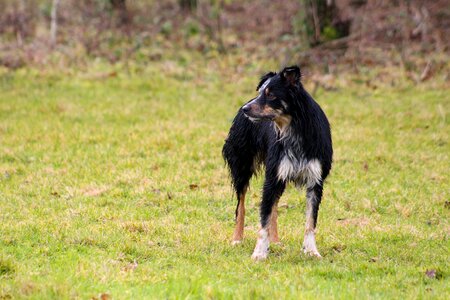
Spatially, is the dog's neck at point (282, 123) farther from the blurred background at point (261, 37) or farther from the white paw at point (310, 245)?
the blurred background at point (261, 37)

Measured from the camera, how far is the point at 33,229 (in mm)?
8344

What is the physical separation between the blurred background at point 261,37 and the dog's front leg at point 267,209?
12.2 metres

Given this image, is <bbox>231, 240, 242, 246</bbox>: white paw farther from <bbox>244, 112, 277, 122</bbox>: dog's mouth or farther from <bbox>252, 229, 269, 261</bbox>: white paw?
<bbox>244, 112, 277, 122</bbox>: dog's mouth

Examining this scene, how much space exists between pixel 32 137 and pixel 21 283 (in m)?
8.11

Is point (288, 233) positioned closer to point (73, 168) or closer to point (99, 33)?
point (73, 168)

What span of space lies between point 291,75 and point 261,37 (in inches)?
673

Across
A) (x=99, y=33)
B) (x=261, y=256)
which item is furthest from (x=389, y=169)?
(x=99, y=33)

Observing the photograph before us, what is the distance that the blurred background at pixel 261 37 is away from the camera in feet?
66.2

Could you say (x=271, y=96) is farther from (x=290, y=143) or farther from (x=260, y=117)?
(x=290, y=143)

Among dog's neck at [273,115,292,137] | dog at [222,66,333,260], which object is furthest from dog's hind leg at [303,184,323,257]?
dog's neck at [273,115,292,137]

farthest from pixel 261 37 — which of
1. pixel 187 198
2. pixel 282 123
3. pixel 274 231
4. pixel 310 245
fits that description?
pixel 310 245

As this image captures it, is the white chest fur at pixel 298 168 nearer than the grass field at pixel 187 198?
No

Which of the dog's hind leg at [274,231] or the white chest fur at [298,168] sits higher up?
the white chest fur at [298,168]

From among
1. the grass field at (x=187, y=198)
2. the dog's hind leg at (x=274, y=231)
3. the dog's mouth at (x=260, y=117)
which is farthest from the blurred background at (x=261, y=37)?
the dog's mouth at (x=260, y=117)
